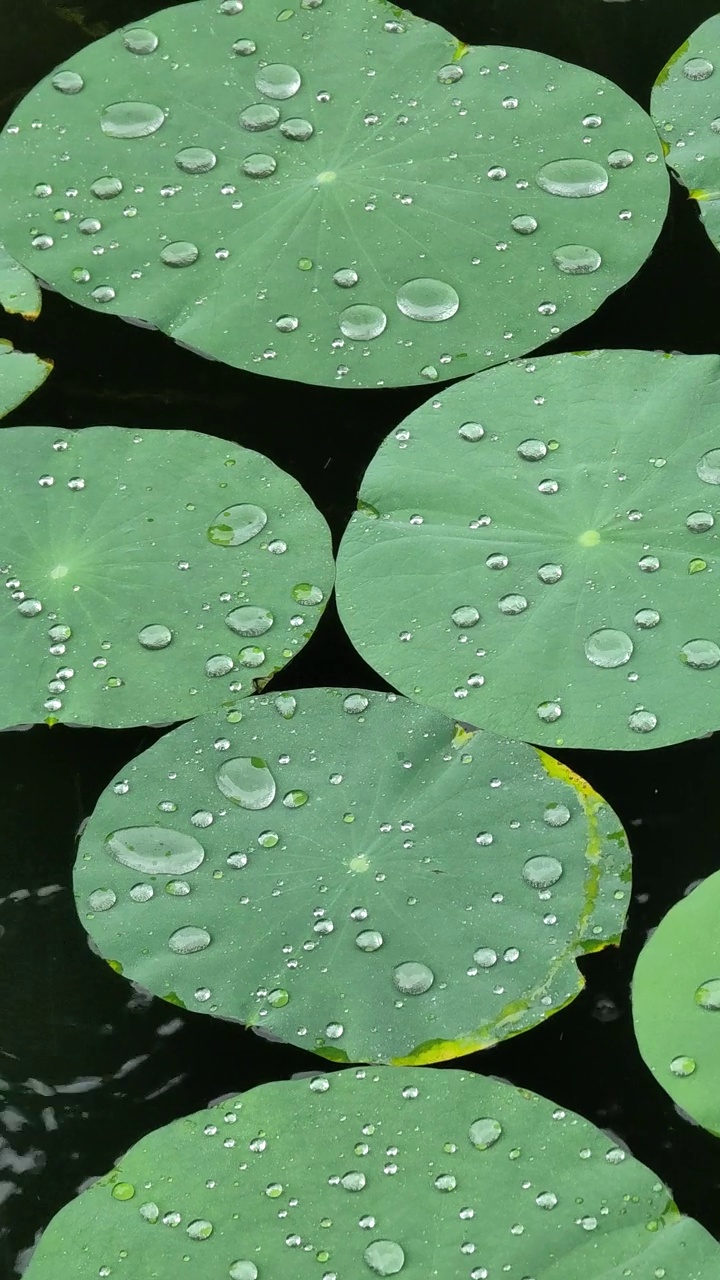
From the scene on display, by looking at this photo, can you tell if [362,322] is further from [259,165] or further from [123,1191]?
[123,1191]

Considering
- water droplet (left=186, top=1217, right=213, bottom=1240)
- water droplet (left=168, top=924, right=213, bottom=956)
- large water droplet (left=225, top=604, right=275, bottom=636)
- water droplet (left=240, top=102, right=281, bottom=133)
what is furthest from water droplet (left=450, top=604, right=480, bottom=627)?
water droplet (left=240, top=102, right=281, bottom=133)

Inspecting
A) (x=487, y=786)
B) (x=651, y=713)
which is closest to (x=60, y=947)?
(x=487, y=786)

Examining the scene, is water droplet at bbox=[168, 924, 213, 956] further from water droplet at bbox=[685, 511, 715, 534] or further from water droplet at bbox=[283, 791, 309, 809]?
water droplet at bbox=[685, 511, 715, 534]

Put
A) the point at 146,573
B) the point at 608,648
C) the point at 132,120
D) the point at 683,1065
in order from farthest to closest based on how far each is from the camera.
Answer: the point at 132,120, the point at 146,573, the point at 608,648, the point at 683,1065

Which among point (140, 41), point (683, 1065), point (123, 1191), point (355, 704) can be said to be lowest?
point (123, 1191)

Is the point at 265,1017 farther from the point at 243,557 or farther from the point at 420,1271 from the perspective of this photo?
the point at 243,557

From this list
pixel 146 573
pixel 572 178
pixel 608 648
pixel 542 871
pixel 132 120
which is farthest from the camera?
pixel 132 120

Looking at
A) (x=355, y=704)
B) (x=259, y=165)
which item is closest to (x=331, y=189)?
(x=259, y=165)

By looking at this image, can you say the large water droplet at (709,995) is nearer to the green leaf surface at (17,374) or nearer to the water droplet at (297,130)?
the green leaf surface at (17,374)
